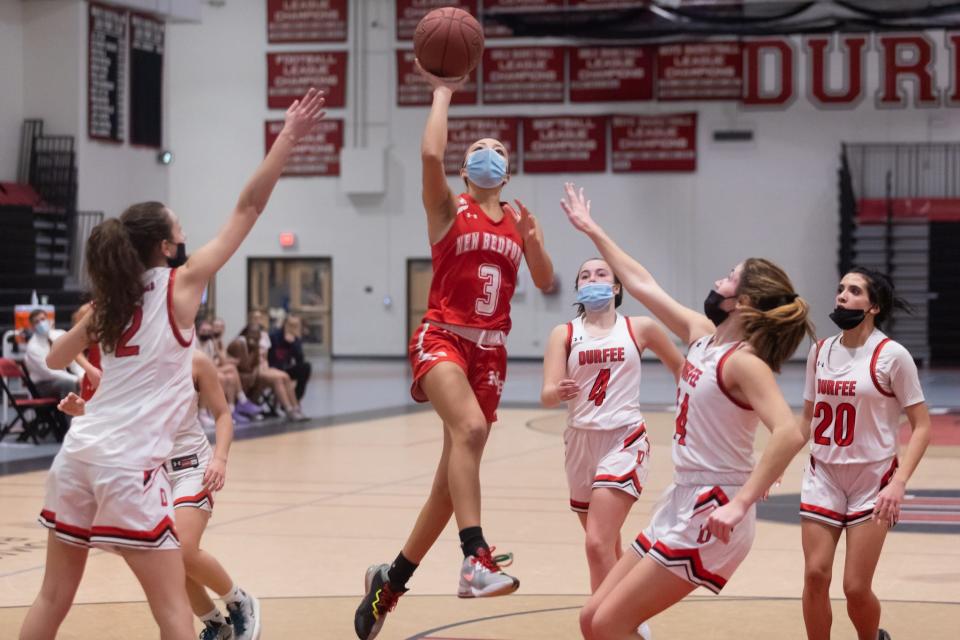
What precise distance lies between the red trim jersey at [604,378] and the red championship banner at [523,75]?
2124 centimetres

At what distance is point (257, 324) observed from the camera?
1608cm

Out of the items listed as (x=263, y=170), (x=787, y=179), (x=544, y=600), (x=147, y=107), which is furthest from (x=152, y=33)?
(x=263, y=170)

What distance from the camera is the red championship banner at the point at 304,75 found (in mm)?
28109

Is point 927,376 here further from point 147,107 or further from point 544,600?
point 544,600

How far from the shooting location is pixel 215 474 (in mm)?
5066

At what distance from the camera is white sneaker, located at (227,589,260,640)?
5527 mm

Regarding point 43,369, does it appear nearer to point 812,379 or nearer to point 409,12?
point 812,379

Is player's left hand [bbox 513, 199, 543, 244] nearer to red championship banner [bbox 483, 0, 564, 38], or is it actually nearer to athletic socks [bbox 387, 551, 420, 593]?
athletic socks [bbox 387, 551, 420, 593]

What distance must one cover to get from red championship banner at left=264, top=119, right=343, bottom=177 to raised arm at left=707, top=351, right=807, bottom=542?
2437 cm

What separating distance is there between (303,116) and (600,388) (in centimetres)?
208

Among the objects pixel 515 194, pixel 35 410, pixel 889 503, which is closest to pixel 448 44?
pixel 889 503

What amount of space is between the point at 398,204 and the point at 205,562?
75.6 feet

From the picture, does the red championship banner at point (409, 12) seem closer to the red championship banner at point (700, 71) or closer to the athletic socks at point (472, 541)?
the red championship banner at point (700, 71)

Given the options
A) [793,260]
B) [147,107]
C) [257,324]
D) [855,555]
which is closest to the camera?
[855,555]
